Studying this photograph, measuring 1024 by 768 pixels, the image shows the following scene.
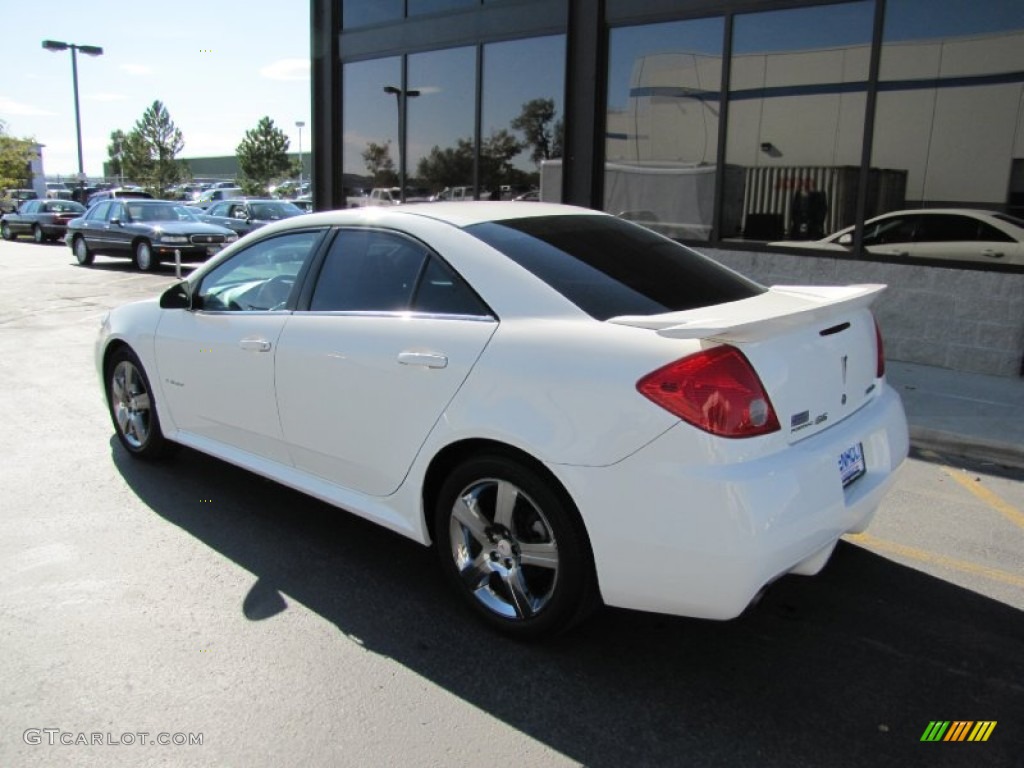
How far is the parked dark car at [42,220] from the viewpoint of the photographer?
29.7 m

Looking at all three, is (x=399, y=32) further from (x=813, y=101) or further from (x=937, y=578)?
(x=937, y=578)

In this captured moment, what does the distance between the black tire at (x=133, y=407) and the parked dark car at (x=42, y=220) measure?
27605mm

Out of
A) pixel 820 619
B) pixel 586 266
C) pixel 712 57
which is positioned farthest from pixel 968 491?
pixel 712 57

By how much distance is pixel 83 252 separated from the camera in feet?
67.3

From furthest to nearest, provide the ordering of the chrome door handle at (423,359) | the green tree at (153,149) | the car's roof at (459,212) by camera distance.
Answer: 1. the green tree at (153,149)
2. the car's roof at (459,212)
3. the chrome door handle at (423,359)

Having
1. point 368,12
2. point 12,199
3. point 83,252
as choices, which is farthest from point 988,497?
point 12,199

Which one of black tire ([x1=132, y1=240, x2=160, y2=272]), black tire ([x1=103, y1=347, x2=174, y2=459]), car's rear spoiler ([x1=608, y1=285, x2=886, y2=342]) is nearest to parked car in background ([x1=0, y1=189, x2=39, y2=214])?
black tire ([x1=132, y1=240, x2=160, y2=272])

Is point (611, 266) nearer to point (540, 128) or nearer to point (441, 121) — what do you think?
point (540, 128)

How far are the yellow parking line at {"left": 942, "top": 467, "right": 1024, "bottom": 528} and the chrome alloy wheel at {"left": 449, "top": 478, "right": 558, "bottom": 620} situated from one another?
2.90 metres

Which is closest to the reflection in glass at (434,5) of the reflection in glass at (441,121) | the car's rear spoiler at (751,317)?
the reflection in glass at (441,121)

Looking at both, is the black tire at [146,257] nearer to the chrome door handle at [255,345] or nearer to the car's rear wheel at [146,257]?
the car's rear wheel at [146,257]

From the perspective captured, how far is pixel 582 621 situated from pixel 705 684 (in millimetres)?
486

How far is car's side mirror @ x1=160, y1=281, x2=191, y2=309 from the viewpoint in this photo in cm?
462

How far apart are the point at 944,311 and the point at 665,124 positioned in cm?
386
